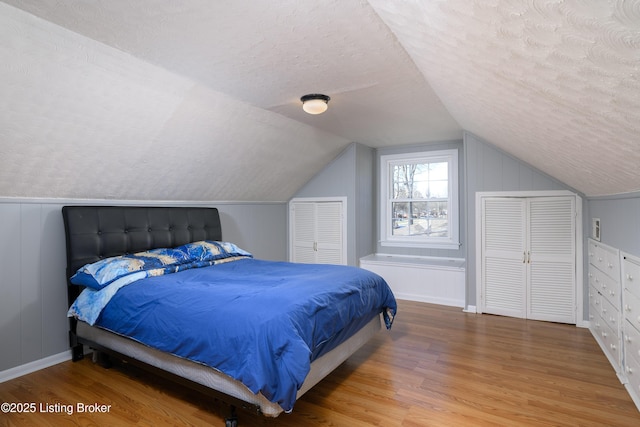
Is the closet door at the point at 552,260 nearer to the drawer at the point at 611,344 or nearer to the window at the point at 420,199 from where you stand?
the drawer at the point at 611,344

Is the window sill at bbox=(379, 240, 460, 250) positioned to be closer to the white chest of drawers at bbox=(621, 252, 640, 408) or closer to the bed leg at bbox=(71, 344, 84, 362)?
the white chest of drawers at bbox=(621, 252, 640, 408)

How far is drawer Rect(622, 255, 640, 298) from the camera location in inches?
88.0

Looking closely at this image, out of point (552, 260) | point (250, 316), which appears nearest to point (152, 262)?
point (250, 316)

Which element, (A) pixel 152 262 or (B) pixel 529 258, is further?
(B) pixel 529 258

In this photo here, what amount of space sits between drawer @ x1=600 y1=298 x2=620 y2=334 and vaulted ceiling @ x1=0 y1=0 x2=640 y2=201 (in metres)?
0.97

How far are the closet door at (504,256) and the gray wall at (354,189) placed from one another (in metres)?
1.69

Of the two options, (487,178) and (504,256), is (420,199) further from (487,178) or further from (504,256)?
(504,256)

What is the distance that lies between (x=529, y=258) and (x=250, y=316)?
3428mm

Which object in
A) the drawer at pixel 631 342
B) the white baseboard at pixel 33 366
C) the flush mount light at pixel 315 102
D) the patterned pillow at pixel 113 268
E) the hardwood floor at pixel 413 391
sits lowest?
the hardwood floor at pixel 413 391

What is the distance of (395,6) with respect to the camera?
1.65m

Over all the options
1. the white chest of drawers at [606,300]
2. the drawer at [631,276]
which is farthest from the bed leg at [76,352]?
the white chest of drawers at [606,300]

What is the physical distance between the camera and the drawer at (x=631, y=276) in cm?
223

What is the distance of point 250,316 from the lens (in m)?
2.07

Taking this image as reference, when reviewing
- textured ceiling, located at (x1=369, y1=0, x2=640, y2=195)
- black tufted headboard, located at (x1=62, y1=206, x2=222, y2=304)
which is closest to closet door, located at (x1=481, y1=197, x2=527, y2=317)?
textured ceiling, located at (x1=369, y1=0, x2=640, y2=195)
